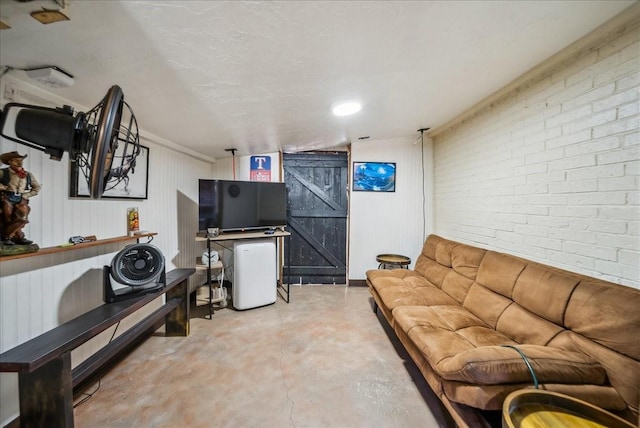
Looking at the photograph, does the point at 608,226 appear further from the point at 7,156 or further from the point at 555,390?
the point at 7,156

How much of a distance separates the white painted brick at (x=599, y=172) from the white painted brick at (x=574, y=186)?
27 millimetres

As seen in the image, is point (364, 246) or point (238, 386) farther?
point (364, 246)

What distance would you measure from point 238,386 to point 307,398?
509 mm

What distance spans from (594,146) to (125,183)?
138 inches

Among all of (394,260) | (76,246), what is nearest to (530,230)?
(394,260)

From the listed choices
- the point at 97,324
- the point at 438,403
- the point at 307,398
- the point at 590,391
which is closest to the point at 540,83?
the point at 590,391

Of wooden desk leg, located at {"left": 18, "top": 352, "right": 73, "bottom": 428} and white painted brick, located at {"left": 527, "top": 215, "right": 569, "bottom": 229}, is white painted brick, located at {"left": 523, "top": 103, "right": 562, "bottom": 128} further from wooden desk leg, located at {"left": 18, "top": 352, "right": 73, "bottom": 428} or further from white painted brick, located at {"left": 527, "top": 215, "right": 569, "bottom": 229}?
wooden desk leg, located at {"left": 18, "top": 352, "right": 73, "bottom": 428}

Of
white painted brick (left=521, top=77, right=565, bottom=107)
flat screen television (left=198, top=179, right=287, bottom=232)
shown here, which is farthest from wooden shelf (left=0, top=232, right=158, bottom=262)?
white painted brick (left=521, top=77, right=565, bottom=107)

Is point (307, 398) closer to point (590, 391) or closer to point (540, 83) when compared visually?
point (590, 391)

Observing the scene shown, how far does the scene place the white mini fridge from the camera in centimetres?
278

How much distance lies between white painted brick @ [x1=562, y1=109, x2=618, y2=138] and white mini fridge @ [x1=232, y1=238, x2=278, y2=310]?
114 inches

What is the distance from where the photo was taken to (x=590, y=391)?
1062 mm

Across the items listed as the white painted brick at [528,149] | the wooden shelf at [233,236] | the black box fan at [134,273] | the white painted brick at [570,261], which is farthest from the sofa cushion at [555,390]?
the wooden shelf at [233,236]

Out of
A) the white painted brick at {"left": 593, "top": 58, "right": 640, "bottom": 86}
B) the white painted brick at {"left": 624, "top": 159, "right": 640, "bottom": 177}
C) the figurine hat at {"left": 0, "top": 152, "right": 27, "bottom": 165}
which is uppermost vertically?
the white painted brick at {"left": 593, "top": 58, "right": 640, "bottom": 86}
